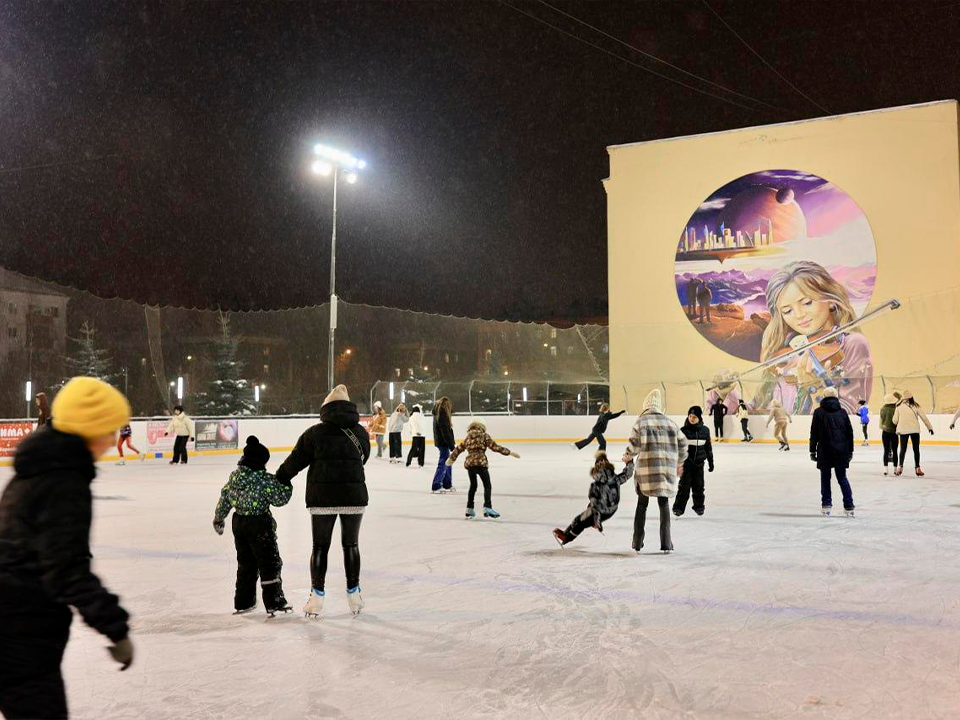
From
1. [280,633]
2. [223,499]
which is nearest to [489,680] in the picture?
[280,633]

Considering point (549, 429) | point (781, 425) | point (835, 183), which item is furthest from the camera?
point (835, 183)

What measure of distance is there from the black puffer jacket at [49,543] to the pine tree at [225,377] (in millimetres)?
22627

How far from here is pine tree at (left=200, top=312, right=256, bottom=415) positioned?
2442 cm

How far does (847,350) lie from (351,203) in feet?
68.4

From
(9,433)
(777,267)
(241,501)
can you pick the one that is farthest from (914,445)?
(777,267)

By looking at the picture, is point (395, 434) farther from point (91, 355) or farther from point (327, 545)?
point (327, 545)

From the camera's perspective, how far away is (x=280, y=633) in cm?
468

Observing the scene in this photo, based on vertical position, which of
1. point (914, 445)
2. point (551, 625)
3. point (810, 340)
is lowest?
point (551, 625)

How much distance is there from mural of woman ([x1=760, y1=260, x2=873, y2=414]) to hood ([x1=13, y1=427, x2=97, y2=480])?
101ft

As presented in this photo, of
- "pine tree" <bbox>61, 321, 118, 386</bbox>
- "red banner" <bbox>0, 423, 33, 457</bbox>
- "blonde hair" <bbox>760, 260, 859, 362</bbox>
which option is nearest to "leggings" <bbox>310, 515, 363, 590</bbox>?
"red banner" <bbox>0, 423, 33, 457</bbox>

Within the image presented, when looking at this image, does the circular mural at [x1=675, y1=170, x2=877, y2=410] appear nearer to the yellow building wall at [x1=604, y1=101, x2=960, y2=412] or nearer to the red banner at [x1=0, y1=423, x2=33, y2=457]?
the yellow building wall at [x1=604, y1=101, x2=960, y2=412]

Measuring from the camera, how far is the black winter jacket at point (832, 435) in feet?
30.6

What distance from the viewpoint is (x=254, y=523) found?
4977mm

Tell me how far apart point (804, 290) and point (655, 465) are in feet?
96.1
